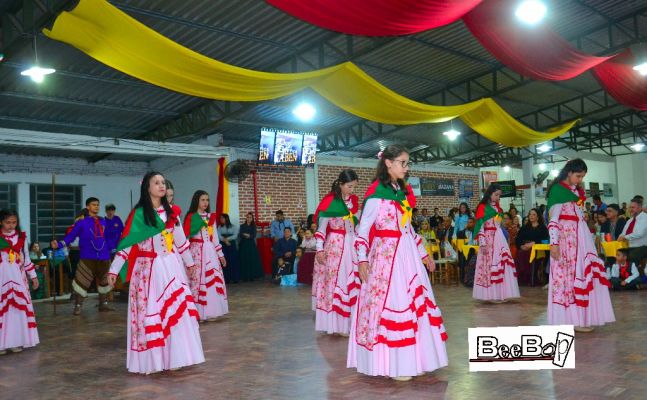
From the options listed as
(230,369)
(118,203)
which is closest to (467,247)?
(230,369)

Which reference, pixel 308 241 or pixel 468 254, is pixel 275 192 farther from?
pixel 468 254

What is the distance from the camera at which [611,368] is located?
152 inches

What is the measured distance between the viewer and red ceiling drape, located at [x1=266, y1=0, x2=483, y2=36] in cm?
577

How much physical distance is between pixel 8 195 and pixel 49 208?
990 mm

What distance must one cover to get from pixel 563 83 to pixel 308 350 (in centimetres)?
1326

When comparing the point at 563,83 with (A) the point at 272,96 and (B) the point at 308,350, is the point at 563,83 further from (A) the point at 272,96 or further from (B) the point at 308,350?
(B) the point at 308,350

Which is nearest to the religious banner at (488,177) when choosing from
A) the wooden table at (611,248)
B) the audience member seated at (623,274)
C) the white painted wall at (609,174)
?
the white painted wall at (609,174)

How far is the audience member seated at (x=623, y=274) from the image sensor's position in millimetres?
8523

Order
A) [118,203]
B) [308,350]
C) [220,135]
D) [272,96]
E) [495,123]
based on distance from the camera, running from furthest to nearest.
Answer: [118,203], [220,135], [495,123], [272,96], [308,350]

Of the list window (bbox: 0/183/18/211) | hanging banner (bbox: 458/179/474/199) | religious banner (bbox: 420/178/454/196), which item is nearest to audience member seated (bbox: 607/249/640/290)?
religious banner (bbox: 420/178/454/196)

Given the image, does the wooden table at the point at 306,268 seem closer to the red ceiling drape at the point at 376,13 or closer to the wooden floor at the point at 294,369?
the wooden floor at the point at 294,369

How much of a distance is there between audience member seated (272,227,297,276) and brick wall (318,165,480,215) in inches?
152

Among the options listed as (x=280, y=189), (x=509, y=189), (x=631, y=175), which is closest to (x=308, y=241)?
(x=280, y=189)

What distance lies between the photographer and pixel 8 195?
13711 millimetres
